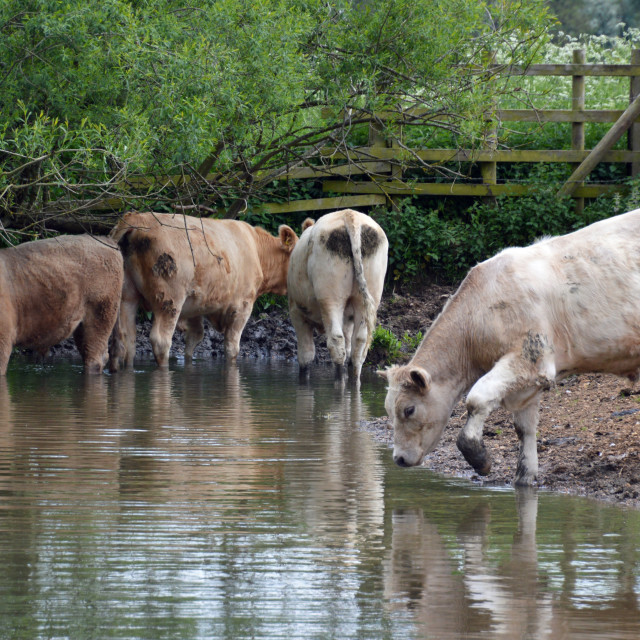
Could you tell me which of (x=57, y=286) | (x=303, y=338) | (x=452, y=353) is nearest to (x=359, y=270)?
(x=303, y=338)

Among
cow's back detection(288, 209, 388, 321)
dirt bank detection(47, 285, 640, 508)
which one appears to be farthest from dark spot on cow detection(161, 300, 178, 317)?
dirt bank detection(47, 285, 640, 508)

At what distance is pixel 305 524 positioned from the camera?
17.1 ft

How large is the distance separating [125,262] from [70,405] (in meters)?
4.20

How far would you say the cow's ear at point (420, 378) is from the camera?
21.4 feet

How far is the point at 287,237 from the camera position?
15367mm

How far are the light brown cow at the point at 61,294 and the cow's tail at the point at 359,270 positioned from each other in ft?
A: 8.51

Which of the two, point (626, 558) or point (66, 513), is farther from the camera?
point (66, 513)

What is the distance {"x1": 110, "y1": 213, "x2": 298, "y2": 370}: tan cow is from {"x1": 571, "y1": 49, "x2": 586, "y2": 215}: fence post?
4.97 metres

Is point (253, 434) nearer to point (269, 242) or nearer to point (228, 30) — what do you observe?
point (228, 30)

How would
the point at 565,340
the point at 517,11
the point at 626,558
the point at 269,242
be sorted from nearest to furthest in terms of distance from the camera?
1. the point at 626,558
2. the point at 565,340
3. the point at 517,11
4. the point at 269,242

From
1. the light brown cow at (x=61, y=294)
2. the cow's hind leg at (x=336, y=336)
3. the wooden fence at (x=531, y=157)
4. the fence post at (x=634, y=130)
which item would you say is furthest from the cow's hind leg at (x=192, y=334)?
the fence post at (x=634, y=130)

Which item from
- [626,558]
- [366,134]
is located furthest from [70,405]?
[366,134]

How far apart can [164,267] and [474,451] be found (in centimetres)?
764

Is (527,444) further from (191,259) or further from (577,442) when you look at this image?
(191,259)
